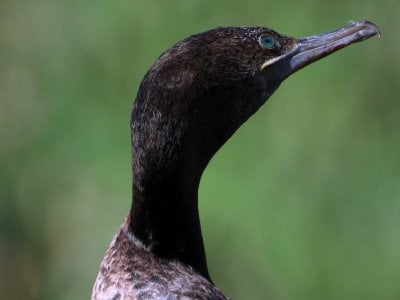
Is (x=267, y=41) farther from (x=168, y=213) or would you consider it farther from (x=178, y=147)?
(x=168, y=213)

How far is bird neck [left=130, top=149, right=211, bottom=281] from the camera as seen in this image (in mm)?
3311

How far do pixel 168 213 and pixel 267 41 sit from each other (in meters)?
0.53

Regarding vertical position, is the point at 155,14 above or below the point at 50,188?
above

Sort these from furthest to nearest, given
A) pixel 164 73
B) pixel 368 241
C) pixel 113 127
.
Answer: pixel 113 127 < pixel 368 241 < pixel 164 73

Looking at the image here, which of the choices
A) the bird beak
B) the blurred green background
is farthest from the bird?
the blurred green background

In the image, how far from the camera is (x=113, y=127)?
566 cm

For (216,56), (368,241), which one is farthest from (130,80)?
(216,56)

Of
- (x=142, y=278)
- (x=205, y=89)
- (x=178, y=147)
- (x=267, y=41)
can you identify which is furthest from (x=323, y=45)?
(x=142, y=278)

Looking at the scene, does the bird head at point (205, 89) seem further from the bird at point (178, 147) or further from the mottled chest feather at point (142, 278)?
the mottled chest feather at point (142, 278)

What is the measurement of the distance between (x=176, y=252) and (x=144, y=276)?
116 millimetres

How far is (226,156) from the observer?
541cm

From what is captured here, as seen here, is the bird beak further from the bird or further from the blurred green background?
the blurred green background

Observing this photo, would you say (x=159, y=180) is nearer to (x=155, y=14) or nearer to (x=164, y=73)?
(x=164, y=73)

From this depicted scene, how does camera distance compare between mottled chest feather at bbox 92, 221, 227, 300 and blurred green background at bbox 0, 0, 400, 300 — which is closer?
mottled chest feather at bbox 92, 221, 227, 300
